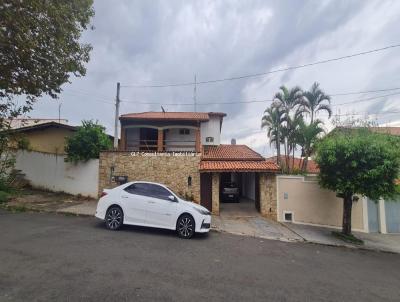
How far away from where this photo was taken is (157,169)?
13.9m

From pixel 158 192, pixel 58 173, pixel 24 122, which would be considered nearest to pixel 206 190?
pixel 158 192

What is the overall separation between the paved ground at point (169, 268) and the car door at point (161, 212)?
38 centimetres

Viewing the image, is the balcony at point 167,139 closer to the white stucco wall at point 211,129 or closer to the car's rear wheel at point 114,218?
the white stucco wall at point 211,129

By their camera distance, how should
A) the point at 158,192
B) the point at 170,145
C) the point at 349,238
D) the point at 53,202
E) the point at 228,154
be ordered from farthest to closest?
1. the point at 170,145
2. the point at 228,154
3. the point at 53,202
4. the point at 349,238
5. the point at 158,192

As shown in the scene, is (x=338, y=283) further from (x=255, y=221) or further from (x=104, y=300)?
(x=255, y=221)

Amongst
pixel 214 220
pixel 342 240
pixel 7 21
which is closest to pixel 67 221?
pixel 214 220

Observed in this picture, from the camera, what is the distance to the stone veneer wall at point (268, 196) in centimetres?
1300

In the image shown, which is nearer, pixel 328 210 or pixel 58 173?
pixel 328 210

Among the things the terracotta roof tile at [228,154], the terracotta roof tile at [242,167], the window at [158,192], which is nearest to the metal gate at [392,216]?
the terracotta roof tile at [242,167]

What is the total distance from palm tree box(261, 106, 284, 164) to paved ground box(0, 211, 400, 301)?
425 inches

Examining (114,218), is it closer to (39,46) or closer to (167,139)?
(39,46)

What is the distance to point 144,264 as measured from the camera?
5254 mm

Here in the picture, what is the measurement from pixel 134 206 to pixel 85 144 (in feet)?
25.7

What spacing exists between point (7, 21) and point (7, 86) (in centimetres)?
334
